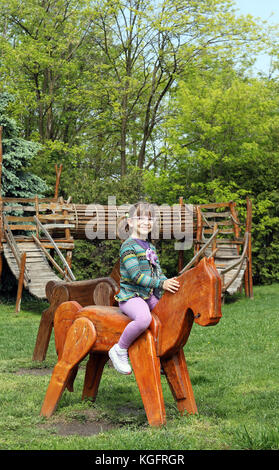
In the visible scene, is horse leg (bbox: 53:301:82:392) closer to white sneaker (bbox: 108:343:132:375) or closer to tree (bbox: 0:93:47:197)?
white sneaker (bbox: 108:343:132:375)

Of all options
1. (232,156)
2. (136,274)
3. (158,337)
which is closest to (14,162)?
(232,156)

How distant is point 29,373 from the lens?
7988 mm

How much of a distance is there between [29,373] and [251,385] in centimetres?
317

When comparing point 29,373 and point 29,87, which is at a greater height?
point 29,87

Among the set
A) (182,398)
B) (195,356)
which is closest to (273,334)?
(195,356)

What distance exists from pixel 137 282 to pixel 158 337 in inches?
20.8

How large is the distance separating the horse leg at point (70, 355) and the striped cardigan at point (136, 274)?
1.49 feet

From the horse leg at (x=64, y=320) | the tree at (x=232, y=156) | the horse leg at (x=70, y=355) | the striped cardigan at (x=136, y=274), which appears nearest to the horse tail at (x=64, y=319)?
the horse leg at (x=64, y=320)

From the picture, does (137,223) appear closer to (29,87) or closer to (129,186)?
(129,186)

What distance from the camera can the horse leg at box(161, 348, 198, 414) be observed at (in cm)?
509

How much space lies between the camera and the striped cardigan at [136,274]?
5027mm

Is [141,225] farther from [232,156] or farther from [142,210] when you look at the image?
[232,156]
